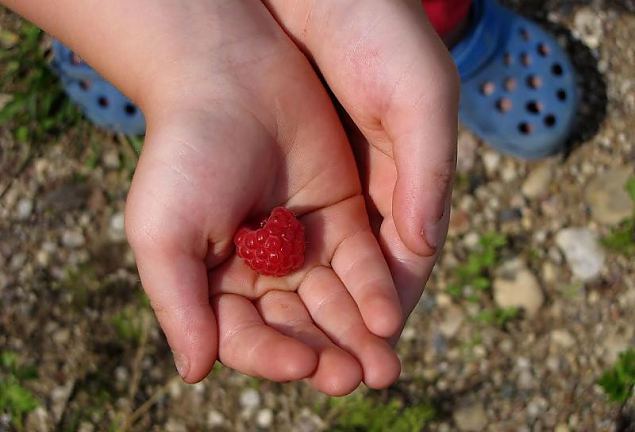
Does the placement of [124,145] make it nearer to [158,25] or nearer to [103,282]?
[103,282]

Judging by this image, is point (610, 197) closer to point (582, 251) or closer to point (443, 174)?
point (582, 251)

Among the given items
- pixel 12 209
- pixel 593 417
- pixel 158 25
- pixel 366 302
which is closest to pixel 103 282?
pixel 12 209

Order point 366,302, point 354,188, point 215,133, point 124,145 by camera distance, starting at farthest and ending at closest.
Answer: point 124,145 → point 354,188 → point 215,133 → point 366,302

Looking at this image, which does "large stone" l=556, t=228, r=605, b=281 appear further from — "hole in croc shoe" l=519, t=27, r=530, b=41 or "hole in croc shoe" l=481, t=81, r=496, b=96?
"hole in croc shoe" l=519, t=27, r=530, b=41

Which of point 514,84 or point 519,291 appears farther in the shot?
A: point 514,84

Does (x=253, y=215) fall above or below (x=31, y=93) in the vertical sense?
above

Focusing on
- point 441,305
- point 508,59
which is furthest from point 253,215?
point 508,59
